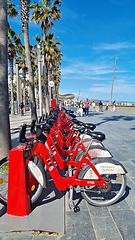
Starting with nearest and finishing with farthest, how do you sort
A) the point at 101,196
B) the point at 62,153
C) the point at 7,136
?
the point at 101,196 < the point at 62,153 < the point at 7,136

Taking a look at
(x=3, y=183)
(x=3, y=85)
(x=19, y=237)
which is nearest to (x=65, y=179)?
(x=19, y=237)

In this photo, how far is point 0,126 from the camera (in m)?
3.82

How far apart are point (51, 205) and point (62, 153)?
1.19 meters

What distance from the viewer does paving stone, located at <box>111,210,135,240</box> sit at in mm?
2078

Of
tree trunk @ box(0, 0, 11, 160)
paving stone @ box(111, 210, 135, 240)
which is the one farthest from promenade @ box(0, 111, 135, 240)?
tree trunk @ box(0, 0, 11, 160)

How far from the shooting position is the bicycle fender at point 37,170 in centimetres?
240

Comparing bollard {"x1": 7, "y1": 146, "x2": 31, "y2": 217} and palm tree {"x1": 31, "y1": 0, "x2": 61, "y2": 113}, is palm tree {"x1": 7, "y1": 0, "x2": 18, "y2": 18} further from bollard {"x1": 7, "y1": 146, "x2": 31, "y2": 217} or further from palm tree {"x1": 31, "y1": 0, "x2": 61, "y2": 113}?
bollard {"x1": 7, "y1": 146, "x2": 31, "y2": 217}

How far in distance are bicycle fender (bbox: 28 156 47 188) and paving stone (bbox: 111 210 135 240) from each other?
3.73ft

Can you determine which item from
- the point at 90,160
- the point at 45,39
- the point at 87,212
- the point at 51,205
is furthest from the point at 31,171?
the point at 45,39

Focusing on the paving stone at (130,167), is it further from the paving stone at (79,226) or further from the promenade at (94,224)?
the paving stone at (79,226)

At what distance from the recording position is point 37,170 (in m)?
2.42

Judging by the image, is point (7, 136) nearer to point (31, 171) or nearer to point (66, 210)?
point (31, 171)

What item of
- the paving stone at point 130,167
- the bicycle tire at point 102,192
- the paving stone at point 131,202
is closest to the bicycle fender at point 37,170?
the bicycle tire at point 102,192

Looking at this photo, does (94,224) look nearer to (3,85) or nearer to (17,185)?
(17,185)
